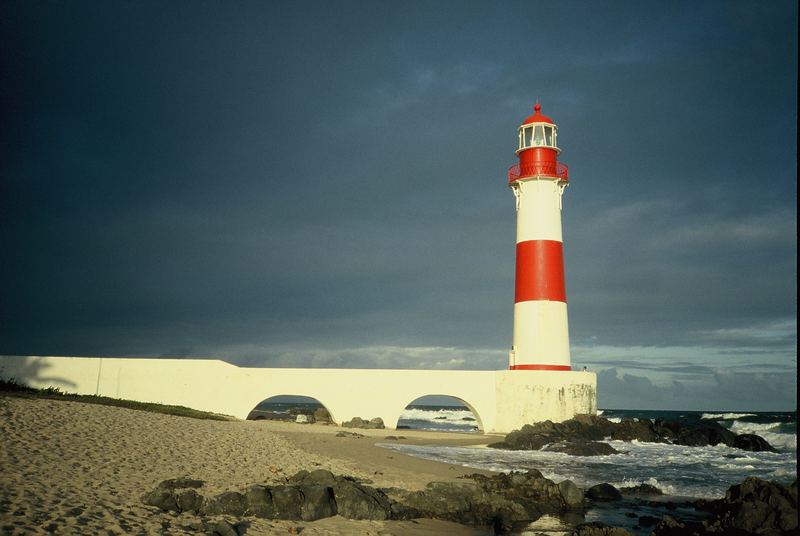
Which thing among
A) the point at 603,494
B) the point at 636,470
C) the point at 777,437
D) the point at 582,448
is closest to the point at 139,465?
the point at 603,494

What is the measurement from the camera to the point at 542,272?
25250mm

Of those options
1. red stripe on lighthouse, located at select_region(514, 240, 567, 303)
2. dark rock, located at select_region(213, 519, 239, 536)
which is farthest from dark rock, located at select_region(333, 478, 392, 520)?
red stripe on lighthouse, located at select_region(514, 240, 567, 303)

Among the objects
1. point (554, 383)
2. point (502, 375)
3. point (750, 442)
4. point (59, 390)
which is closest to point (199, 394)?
point (59, 390)

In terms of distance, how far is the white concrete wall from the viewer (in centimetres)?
2520

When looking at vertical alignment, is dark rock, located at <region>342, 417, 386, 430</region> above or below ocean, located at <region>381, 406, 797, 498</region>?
above

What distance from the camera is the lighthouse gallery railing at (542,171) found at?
2584 centimetres

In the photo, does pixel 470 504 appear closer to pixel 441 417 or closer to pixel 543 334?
pixel 543 334

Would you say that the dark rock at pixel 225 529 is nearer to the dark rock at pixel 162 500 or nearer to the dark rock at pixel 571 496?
the dark rock at pixel 162 500

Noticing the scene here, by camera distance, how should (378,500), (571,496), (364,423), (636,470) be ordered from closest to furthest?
(378,500) < (571,496) < (636,470) < (364,423)

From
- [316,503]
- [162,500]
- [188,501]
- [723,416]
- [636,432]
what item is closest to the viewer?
[162,500]

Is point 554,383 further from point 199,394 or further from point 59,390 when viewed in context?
point 59,390

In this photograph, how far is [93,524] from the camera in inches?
303

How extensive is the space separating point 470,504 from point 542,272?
48.7 ft

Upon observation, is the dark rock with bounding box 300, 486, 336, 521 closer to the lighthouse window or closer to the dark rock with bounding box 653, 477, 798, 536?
the dark rock with bounding box 653, 477, 798, 536
